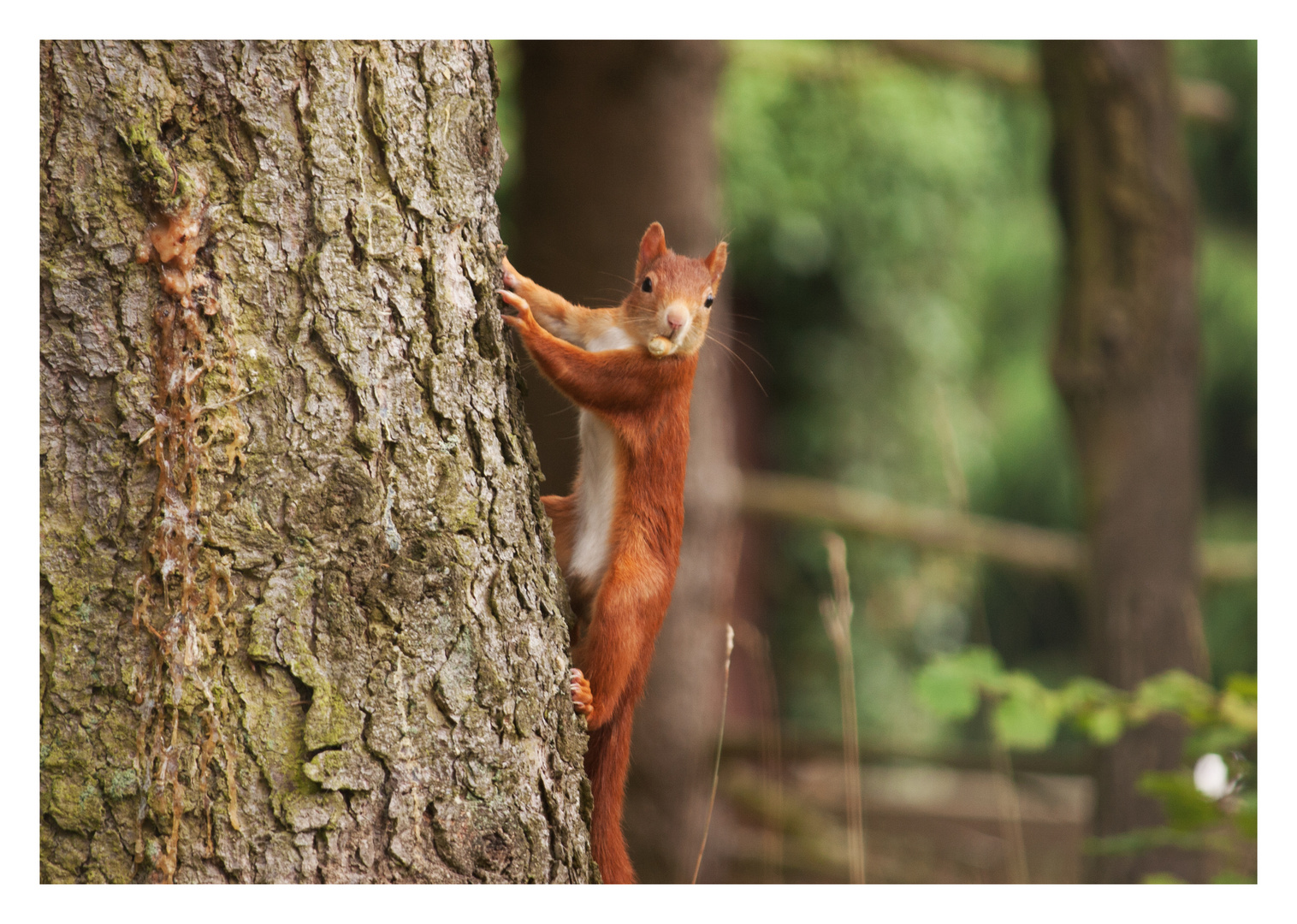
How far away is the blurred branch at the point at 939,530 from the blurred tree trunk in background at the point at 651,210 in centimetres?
113

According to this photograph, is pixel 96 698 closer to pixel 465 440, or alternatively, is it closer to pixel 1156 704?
pixel 465 440

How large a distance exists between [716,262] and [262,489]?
0.74 meters

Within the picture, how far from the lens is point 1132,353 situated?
2818 millimetres

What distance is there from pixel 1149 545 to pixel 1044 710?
1288 mm

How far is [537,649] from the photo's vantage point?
1229 millimetres

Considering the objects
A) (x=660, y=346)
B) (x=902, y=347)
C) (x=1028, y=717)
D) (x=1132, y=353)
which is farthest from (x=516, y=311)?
(x=902, y=347)

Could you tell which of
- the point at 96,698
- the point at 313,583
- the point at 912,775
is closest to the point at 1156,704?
the point at 313,583

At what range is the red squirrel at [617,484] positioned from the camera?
4.26 ft

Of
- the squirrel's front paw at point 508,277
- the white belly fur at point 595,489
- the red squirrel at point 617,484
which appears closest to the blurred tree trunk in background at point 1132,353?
the red squirrel at point 617,484

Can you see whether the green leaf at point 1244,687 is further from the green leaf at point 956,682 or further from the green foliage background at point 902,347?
the green foliage background at point 902,347

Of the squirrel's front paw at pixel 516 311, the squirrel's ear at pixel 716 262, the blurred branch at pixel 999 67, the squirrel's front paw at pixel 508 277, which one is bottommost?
the squirrel's front paw at pixel 516 311

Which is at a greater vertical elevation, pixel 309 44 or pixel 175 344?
pixel 309 44

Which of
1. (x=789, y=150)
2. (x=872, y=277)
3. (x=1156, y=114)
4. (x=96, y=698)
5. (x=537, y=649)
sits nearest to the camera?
(x=96, y=698)

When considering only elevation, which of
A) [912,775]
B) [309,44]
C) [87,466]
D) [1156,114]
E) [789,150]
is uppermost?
[789,150]
